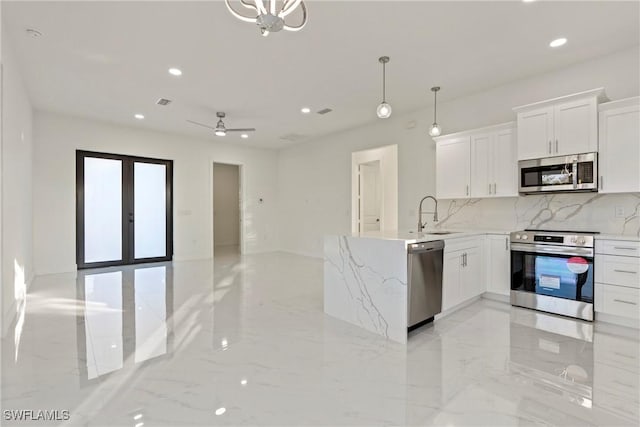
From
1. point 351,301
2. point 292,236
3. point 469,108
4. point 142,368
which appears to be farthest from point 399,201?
point 142,368

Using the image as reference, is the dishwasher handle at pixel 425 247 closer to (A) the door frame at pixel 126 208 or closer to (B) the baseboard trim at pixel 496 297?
(B) the baseboard trim at pixel 496 297

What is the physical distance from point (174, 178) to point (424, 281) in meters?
6.21

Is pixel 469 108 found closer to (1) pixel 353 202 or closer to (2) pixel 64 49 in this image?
(1) pixel 353 202

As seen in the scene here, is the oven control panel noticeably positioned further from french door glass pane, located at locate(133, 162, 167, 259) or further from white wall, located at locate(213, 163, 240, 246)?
white wall, located at locate(213, 163, 240, 246)

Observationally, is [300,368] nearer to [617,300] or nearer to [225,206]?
[617,300]

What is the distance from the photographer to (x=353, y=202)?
22.1ft

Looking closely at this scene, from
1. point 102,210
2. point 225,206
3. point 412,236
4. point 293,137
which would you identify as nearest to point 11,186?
point 102,210

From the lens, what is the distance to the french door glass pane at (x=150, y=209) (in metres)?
6.77

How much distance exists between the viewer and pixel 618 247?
124 inches

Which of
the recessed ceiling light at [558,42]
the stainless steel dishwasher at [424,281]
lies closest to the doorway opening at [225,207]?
the stainless steel dishwasher at [424,281]

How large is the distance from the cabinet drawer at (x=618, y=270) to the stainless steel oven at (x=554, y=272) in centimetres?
8

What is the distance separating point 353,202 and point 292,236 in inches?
98.7

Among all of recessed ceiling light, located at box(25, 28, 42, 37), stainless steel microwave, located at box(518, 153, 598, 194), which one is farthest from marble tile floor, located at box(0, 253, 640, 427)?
recessed ceiling light, located at box(25, 28, 42, 37)

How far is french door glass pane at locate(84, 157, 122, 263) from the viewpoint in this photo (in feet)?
20.3
